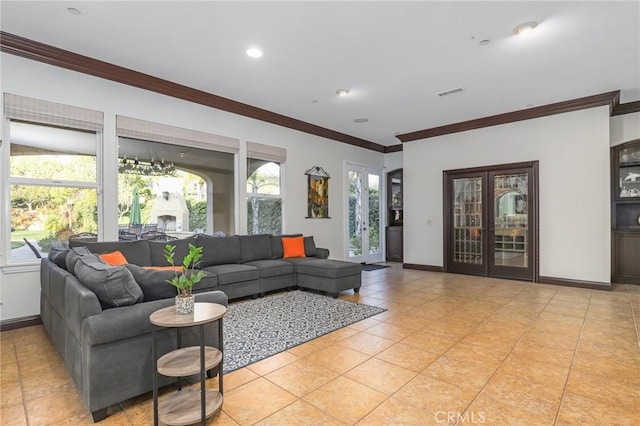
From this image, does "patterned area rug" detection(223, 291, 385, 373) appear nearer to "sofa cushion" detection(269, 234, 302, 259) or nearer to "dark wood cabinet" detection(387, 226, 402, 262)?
"sofa cushion" detection(269, 234, 302, 259)

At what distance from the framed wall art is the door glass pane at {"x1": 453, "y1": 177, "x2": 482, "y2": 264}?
2756mm

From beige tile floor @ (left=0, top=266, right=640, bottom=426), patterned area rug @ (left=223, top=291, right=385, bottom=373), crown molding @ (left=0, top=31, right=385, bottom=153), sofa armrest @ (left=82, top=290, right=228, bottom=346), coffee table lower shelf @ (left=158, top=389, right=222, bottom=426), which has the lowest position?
beige tile floor @ (left=0, top=266, right=640, bottom=426)

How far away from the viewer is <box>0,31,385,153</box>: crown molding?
365 centimetres

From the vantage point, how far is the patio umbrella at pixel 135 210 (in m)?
4.67

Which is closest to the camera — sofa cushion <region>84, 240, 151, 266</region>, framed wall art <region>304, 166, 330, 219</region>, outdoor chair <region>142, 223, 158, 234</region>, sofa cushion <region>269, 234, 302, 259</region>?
sofa cushion <region>84, 240, 151, 266</region>

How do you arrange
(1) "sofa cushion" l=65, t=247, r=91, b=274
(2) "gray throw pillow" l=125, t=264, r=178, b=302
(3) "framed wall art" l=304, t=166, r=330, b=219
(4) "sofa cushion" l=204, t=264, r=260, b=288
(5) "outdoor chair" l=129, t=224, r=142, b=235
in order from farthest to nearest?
(3) "framed wall art" l=304, t=166, r=330, b=219 < (5) "outdoor chair" l=129, t=224, r=142, b=235 < (4) "sofa cushion" l=204, t=264, r=260, b=288 < (1) "sofa cushion" l=65, t=247, r=91, b=274 < (2) "gray throw pillow" l=125, t=264, r=178, b=302

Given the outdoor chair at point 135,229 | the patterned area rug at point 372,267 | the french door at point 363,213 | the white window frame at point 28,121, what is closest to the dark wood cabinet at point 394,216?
the french door at point 363,213

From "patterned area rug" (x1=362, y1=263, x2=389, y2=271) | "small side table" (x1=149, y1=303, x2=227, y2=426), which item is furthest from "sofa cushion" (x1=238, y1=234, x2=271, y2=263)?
"small side table" (x1=149, y1=303, x2=227, y2=426)

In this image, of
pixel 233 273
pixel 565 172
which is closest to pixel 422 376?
pixel 233 273

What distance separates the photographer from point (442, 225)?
23.7 feet

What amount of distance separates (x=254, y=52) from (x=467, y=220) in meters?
5.27

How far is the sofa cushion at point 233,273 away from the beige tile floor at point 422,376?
5.64ft

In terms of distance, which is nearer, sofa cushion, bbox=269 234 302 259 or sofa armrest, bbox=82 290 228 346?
sofa armrest, bbox=82 290 228 346

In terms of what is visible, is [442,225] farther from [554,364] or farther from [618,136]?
[554,364]
